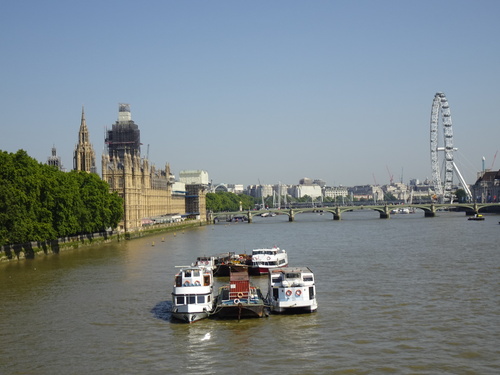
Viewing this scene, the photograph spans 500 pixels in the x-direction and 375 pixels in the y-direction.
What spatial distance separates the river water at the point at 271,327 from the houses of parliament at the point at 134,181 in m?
59.2

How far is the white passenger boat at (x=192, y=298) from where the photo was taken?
29.4m

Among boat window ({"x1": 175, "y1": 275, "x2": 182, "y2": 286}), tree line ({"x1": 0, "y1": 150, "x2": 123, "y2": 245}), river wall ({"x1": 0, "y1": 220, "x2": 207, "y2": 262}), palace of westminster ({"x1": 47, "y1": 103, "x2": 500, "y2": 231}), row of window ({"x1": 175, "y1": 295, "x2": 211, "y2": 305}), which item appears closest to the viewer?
row of window ({"x1": 175, "y1": 295, "x2": 211, "y2": 305})

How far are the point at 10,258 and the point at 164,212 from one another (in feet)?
297

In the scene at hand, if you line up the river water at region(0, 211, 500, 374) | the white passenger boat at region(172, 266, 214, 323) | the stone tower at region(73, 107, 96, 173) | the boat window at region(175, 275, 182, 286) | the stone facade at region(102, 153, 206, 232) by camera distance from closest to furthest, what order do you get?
the river water at region(0, 211, 500, 374)
the white passenger boat at region(172, 266, 214, 323)
the boat window at region(175, 275, 182, 286)
the stone facade at region(102, 153, 206, 232)
the stone tower at region(73, 107, 96, 173)

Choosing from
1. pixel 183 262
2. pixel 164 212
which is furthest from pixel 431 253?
pixel 164 212

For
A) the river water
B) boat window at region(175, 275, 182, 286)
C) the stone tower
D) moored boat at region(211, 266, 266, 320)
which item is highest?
the stone tower

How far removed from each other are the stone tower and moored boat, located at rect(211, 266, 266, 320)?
10729 centimetres

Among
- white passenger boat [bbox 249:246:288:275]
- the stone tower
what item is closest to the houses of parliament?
the stone tower

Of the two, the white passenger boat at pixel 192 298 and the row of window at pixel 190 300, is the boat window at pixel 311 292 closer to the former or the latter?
the white passenger boat at pixel 192 298

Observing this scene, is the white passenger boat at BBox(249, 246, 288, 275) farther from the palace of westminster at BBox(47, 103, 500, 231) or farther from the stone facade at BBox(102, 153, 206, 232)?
the palace of westminster at BBox(47, 103, 500, 231)

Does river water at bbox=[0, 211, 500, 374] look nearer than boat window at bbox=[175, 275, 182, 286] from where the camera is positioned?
Yes

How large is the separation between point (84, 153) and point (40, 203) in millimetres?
78032

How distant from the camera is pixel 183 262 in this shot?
183 feet

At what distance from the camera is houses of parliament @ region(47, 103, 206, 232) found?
109875 mm
